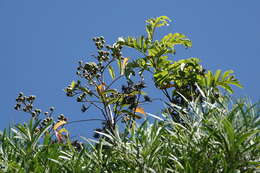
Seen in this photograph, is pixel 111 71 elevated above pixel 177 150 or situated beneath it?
elevated above

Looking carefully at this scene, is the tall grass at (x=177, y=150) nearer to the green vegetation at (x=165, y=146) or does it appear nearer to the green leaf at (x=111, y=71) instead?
the green vegetation at (x=165, y=146)

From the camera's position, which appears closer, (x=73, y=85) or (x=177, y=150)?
(x=177, y=150)

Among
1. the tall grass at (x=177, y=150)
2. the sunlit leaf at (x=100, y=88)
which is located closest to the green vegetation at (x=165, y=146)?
the tall grass at (x=177, y=150)

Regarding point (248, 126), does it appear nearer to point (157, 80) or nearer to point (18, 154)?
point (18, 154)

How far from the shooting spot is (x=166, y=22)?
3000 millimetres

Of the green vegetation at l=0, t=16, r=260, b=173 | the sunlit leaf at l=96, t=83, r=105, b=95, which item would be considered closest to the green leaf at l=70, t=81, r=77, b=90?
the sunlit leaf at l=96, t=83, r=105, b=95

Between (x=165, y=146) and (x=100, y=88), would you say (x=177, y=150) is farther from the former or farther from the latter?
(x=100, y=88)

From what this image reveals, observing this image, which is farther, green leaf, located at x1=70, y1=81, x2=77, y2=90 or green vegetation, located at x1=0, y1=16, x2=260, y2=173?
green leaf, located at x1=70, y1=81, x2=77, y2=90

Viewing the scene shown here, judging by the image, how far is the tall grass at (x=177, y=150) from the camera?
1056mm

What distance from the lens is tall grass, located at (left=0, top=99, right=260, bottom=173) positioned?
41.6 inches

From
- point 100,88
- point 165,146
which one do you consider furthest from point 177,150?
point 100,88

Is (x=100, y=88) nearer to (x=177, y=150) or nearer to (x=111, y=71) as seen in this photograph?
(x=111, y=71)

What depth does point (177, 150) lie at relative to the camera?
1174 millimetres

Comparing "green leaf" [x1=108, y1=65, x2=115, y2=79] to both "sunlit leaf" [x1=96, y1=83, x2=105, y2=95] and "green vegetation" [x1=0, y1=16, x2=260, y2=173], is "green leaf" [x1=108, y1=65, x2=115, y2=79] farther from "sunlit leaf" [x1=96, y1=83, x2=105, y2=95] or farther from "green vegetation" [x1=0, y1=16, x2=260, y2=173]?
"green vegetation" [x1=0, y1=16, x2=260, y2=173]
